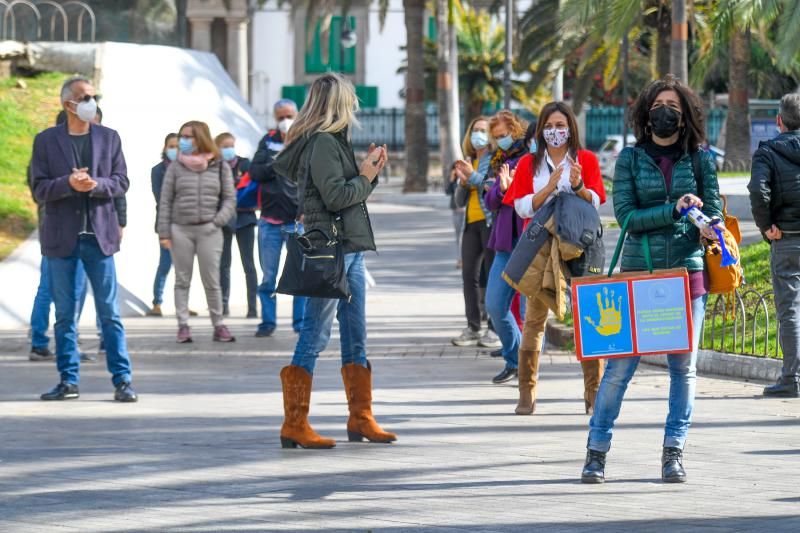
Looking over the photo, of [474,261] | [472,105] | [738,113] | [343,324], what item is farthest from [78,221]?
[472,105]

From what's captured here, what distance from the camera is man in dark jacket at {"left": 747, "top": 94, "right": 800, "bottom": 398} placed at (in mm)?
9625

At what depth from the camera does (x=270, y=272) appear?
43.9 ft

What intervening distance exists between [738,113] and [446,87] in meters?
6.68

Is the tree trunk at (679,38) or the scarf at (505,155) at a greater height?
the tree trunk at (679,38)

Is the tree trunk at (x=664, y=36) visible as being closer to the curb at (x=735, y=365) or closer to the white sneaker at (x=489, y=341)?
the white sneaker at (x=489, y=341)

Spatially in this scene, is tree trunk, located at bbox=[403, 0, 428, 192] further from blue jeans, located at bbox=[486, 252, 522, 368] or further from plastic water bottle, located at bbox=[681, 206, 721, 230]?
plastic water bottle, located at bbox=[681, 206, 721, 230]

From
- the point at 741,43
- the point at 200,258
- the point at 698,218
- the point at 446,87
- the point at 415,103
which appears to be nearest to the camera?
the point at 698,218

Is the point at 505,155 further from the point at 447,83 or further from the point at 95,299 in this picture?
the point at 447,83

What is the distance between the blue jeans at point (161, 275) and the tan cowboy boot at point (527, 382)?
5924 mm

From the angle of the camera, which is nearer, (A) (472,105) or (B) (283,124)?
(B) (283,124)

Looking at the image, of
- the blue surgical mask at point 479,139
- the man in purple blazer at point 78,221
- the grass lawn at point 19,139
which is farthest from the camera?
the grass lawn at point 19,139

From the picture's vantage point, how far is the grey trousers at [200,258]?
13039 millimetres

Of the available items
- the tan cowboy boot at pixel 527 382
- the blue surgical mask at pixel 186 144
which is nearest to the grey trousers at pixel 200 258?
the blue surgical mask at pixel 186 144

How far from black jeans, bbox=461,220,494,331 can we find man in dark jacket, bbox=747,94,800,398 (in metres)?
2.54
